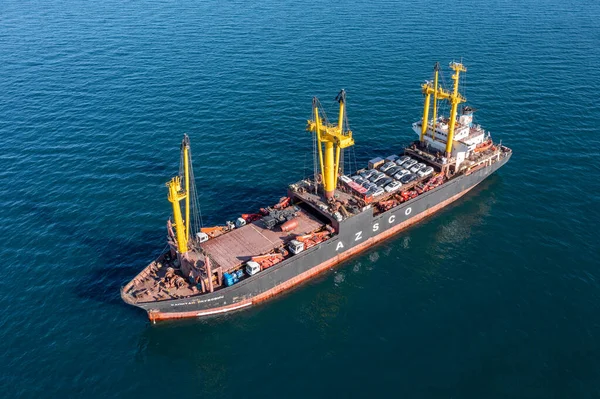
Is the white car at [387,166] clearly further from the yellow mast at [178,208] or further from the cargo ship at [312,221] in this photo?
the yellow mast at [178,208]

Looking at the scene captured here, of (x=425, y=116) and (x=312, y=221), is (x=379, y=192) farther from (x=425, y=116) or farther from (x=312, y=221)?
(x=425, y=116)

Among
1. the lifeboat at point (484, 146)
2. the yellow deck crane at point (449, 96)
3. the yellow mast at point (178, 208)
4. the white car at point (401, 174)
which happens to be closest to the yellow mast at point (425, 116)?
the yellow deck crane at point (449, 96)

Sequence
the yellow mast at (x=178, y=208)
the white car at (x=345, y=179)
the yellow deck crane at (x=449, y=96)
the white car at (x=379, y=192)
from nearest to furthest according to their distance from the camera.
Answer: the yellow mast at (x=178, y=208), the white car at (x=379, y=192), the white car at (x=345, y=179), the yellow deck crane at (x=449, y=96)

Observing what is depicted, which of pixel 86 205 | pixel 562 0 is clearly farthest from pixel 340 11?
pixel 86 205

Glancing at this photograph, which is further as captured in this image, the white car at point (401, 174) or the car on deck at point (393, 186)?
the white car at point (401, 174)

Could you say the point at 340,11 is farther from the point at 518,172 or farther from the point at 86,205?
the point at 86,205

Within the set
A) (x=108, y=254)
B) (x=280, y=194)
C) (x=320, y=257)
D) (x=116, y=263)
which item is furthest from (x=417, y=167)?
(x=108, y=254)

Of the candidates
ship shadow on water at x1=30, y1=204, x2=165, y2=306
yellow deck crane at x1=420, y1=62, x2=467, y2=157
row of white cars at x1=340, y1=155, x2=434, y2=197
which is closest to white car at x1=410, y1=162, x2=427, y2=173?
row of white cars at x1=340, y1=155, x2=434, y2=197
